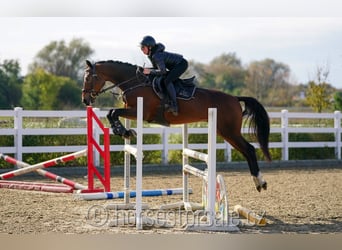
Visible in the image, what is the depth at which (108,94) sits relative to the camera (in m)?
19.6

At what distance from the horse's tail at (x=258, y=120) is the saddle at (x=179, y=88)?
706 millimetres

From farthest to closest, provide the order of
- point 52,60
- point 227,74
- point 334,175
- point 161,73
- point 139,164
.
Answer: point 227,74, point 52,60, point 334,175, point 161,73, point 139,164

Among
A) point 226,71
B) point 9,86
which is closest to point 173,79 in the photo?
point 9,86

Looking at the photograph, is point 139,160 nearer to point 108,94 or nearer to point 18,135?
point 18,135

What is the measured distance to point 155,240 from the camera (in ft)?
10.6

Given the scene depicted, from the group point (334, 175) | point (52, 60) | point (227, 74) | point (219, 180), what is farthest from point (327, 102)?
point (227, 74)

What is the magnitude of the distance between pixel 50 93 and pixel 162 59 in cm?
1725

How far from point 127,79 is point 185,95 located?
70 centimetres

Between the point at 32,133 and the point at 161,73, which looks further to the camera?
the point at 32,133

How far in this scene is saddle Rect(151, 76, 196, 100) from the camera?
6395mm

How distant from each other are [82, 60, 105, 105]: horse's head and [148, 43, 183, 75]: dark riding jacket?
2.44ft

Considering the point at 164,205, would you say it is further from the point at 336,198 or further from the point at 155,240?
the point at 155,240

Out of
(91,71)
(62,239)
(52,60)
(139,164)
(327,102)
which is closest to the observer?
(62,239)

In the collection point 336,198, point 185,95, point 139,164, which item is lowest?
point 336,198
